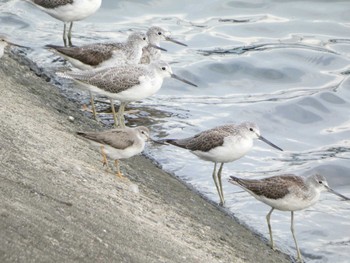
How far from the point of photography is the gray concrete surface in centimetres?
553

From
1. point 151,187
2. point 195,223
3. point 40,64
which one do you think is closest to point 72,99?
point 40,64

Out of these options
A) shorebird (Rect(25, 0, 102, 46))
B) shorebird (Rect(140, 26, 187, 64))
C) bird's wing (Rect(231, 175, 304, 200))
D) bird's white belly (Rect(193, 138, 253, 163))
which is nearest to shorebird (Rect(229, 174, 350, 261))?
bird's wing (Rect(231, 175, 304, 200))

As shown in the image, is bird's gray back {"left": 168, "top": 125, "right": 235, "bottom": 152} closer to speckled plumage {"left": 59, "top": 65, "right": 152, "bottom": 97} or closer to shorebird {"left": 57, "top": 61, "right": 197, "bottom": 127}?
shorebird {"left": 57, "top": 61, "right": 197, "bottom": 127}

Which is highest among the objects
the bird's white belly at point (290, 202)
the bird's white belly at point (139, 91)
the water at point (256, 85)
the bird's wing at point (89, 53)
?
the bird's white belly at point (139, 91)

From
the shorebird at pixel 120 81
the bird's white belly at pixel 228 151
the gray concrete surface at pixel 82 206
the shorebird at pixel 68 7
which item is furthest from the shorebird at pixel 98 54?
the bird's white belly at pixel 228 151

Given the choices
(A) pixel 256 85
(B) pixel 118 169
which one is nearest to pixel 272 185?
(B) pixel 118 169

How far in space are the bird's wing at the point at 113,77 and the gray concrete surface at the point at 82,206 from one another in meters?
0.47

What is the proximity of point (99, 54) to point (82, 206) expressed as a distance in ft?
Result: 18.4

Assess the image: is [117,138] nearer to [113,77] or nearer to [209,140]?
[209,140]

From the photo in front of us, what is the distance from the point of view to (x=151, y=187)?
28.3 feet

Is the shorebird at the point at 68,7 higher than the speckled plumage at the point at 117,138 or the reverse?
the reverse

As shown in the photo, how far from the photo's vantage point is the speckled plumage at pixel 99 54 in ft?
38.3

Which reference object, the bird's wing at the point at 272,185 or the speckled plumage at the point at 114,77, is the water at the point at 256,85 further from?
the speckled plumage at the point at 114,77

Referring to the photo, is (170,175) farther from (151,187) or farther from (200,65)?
(200,65)
